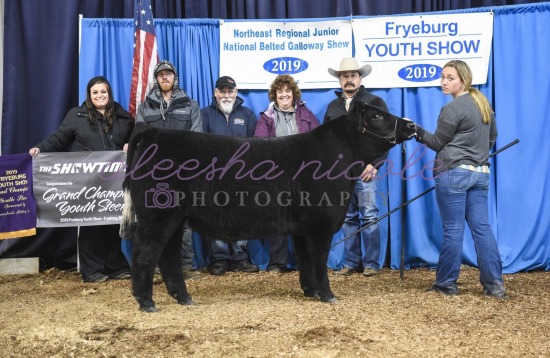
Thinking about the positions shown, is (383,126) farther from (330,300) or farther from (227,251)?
(227,251)

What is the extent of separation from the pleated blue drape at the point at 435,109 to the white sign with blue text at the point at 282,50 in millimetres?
136

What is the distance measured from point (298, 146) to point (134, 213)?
4.27 feet

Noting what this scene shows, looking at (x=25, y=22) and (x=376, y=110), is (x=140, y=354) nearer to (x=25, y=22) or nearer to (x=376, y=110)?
(x=376, y=110)

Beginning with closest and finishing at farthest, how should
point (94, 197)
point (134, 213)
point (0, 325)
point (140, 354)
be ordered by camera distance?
point (140, 354)
point (0, 325)
point (134, 213)
point (94, 197)

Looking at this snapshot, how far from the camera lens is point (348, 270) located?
6.17 m

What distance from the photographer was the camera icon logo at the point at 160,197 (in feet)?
14.5

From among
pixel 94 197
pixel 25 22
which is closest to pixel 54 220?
pixel 94 197

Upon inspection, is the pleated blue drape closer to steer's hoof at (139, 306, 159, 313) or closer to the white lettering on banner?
the white lettering on banner

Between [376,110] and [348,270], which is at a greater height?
[376,110]

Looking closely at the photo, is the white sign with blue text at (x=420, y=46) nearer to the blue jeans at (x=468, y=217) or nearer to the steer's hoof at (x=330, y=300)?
the blue jeans at (x=468, y=217)

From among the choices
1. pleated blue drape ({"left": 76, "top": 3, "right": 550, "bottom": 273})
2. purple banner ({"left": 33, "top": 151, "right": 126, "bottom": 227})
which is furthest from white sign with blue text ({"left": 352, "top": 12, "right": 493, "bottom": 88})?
purple banner ({"left": 33, "top": 151, "right": 126, "bottom": 227})

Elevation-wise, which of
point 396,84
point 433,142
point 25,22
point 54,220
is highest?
point 25,22

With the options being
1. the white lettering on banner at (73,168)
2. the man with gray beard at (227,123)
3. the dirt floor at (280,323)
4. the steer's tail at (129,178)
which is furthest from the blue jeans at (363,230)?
the white lettering on banner at (73,168)

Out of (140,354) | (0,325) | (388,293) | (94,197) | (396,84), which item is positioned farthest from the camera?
(396,84)
